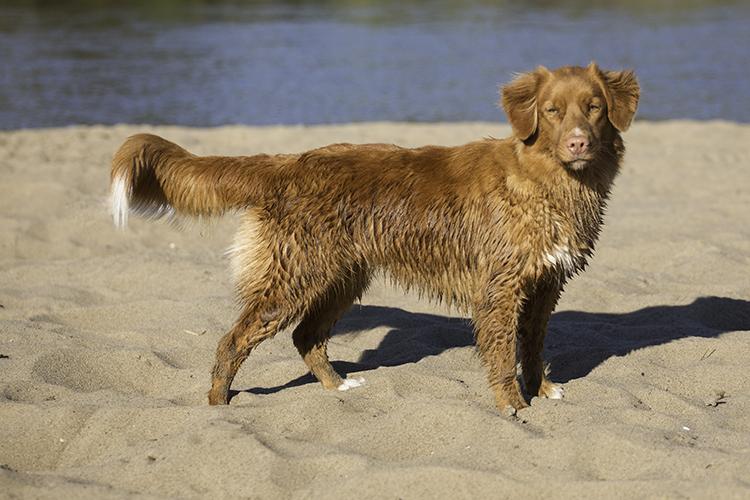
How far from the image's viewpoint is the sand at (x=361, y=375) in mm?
4590

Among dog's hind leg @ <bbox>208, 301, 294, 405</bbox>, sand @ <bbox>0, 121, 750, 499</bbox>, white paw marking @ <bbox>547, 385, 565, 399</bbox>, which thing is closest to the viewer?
sand @ <bbox>0, 121, 750, 499</bbox>

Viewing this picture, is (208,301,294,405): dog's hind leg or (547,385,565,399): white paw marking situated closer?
(208,301,294,405): dog's hind leg

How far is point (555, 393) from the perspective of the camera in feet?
18.9

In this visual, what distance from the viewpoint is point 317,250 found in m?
5.60

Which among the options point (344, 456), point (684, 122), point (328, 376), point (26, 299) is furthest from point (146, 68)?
point (344, 456)

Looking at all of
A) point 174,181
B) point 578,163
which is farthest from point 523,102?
point 174,181

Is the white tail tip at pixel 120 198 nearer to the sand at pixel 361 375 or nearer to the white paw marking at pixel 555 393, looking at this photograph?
the sand at pixel 361 375

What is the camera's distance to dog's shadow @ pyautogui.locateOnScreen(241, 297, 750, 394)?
21.2 feet

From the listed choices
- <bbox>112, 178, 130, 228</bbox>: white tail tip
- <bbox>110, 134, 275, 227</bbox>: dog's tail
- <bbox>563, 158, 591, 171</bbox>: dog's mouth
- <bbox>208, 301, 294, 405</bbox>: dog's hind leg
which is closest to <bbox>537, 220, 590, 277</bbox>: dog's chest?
<bbox>563, 158, 591, 171</bbox>: dog's mouth

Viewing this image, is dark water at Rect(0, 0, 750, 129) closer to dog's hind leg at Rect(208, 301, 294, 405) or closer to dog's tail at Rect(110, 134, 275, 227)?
dog's tail at Rect(110, 134, 275, 227)

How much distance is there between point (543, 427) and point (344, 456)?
1070 millimetres

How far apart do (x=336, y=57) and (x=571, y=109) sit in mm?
17184

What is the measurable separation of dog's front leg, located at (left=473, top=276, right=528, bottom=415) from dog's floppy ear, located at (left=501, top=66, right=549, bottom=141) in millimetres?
779

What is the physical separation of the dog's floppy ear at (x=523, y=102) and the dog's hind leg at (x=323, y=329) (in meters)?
1.23
